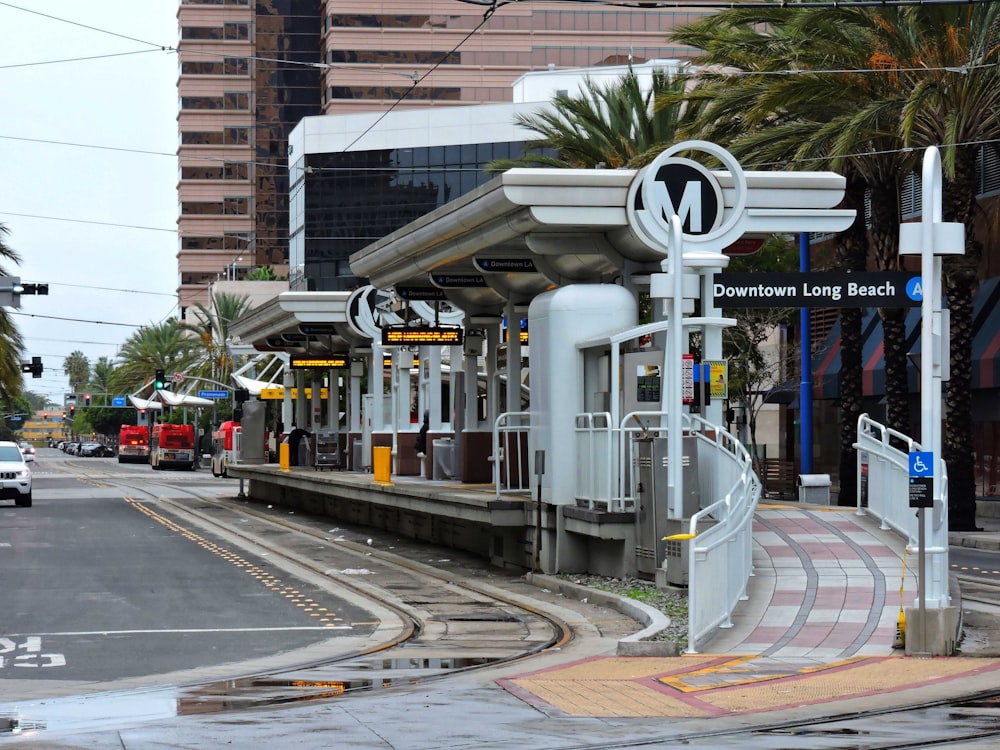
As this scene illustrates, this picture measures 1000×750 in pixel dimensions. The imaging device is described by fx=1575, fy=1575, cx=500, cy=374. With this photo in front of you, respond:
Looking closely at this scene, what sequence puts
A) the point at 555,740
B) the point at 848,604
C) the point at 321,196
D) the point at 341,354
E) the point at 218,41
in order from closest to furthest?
1. the point at 555,740
2. the point at 848,604
3. the point at 341,354
4. the point at 321,196
5. the point at 218,41

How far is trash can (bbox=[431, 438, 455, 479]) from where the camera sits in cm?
3141

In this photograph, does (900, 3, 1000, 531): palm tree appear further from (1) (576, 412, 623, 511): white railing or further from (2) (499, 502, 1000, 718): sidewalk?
(2) (499, 502, 1000, 718): sidewalk

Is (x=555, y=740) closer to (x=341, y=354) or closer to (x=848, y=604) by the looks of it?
(x=848, y=604)

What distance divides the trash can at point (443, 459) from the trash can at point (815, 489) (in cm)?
735

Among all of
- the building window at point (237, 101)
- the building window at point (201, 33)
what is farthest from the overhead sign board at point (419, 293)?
the building window at point (201, 33)

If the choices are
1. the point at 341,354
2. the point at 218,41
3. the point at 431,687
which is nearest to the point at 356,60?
the point at 218,41

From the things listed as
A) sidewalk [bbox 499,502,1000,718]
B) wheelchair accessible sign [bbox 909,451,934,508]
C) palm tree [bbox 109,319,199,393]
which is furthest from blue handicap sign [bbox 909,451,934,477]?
palm tree [bbox 109,319,199,393]

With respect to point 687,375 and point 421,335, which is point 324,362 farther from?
point 687,375

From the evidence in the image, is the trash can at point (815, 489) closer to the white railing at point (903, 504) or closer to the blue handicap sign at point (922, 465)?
the white railing at point (903, 504)

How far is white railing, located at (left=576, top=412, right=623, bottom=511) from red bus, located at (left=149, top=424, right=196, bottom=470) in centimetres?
7559

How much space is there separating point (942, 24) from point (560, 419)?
13164mm

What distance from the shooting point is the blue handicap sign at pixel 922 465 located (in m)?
13.7

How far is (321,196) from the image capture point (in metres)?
92.9

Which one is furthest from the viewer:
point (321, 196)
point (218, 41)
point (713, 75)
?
point (218, 41)
